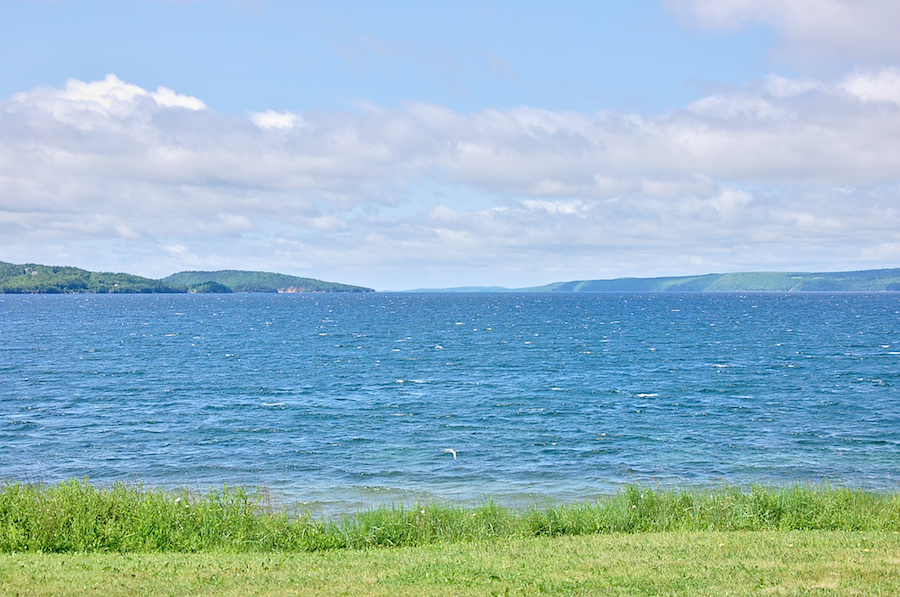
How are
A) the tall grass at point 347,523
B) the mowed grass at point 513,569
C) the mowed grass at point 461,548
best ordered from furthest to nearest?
the tall grass at point 347,523
the mowed grass at point 461,548
the mowed grass at point 513,569

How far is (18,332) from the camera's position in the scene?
291 feet

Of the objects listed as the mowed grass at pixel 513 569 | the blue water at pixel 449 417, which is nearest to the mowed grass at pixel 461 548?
the mowed grass at pixel 513 569

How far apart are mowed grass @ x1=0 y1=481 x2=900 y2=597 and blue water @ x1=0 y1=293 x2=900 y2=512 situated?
23.1 ft

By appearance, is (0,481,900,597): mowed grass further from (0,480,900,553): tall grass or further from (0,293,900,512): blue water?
(0,293,900,512): blue water

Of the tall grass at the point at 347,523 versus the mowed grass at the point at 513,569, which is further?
the tall grass at the point at 347,523

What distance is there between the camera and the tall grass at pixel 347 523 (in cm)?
1425

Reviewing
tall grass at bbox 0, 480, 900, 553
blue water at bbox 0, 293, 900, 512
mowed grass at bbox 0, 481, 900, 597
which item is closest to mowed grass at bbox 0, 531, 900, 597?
mowed grass at bbox 0, 481, 900, 597

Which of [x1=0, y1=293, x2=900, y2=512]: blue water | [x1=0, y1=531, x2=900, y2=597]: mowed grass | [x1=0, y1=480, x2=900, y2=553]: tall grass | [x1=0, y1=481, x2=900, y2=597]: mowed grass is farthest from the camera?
[x1=0, y1=293, x2=900, y2=512]: blue water

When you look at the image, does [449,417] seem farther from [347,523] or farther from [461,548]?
[461,548]

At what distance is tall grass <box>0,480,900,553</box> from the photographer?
1425 cm

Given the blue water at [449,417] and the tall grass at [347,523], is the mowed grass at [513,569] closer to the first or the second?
the tall grass at [347,523]

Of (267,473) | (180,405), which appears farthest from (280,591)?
(180,405)

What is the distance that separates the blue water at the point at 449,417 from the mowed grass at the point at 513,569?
9.38 m

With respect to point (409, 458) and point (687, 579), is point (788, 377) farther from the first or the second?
point (687, 579)
